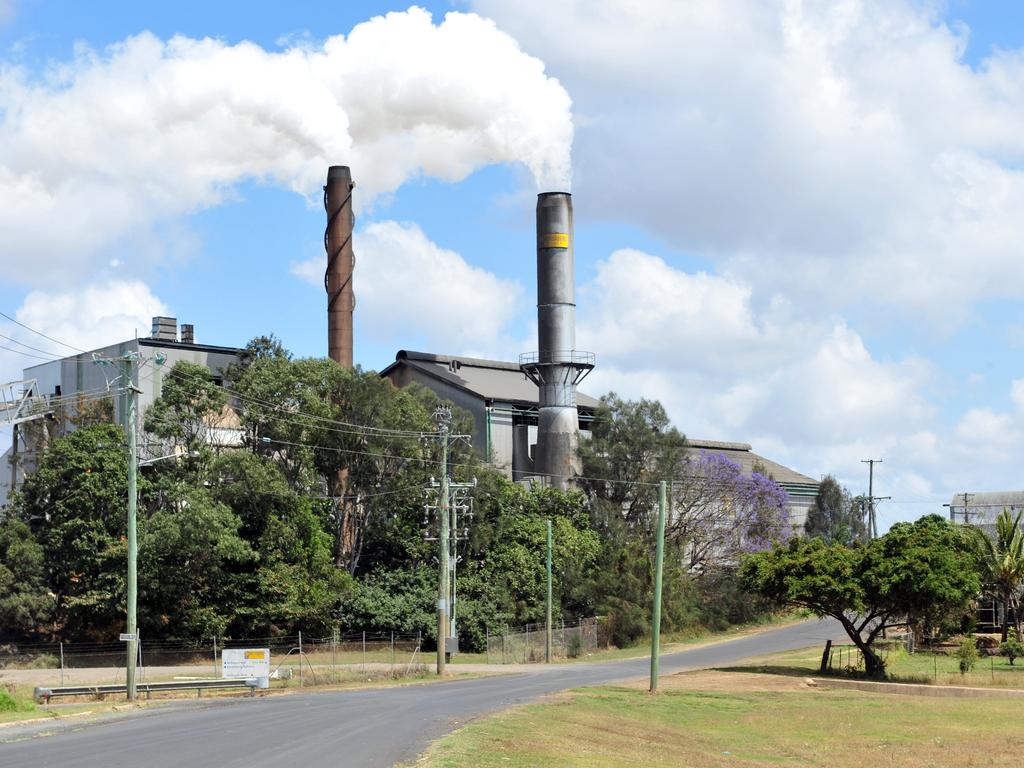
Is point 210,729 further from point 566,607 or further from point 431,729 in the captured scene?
point 566,607

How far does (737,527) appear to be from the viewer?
3354 inches

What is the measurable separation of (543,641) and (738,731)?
115 feet

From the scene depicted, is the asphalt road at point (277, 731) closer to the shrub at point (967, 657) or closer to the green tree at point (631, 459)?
the shrub at point (967, 657)

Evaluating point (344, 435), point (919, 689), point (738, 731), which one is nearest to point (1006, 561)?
point (919, 689)

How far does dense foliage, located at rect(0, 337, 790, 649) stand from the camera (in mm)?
60188

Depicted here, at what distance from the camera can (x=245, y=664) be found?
42.3 meters

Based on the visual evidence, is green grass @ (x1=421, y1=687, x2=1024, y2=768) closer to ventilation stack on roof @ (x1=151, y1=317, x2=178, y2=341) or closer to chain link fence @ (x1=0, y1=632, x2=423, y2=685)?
chain link fence @ (x1=0, y1=632, x2=423, y2=685)

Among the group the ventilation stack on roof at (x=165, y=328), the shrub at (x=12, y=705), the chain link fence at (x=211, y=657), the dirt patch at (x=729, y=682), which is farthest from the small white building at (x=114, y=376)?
the shrub at (x=12, y=705)

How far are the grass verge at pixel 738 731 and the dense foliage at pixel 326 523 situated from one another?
25.2 m

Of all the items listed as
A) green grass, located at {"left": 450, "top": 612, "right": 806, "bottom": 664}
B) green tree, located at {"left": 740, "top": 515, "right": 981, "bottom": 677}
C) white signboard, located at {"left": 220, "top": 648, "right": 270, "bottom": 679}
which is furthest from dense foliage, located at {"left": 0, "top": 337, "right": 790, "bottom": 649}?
green tree, located at {"left": 740, "top": 515, "right": 981, "bottom": 677}

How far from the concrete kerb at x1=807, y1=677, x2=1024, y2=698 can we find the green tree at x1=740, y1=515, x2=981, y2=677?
256cm

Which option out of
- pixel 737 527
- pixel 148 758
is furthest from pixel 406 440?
pixel 148 758

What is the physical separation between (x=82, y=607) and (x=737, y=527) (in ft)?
143

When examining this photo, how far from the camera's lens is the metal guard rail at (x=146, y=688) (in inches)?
1453
